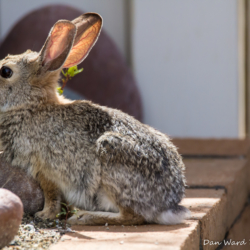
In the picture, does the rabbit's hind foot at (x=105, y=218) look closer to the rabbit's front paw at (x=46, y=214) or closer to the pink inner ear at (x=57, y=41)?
the rabbit's front paw at (x=46, y=214)

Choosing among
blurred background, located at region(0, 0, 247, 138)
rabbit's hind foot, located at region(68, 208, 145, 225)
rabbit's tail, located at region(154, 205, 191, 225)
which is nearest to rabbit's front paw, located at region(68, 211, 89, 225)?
rabbit's hind foot, located at region(68, 208, 145, 225)

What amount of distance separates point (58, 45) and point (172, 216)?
1336mm

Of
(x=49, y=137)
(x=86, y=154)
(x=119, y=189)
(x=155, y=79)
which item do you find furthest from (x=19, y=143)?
(x=155, y=79)

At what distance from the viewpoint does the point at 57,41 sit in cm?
318

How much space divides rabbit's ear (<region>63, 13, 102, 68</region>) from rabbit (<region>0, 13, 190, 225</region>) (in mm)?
166

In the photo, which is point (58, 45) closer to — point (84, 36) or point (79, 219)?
point (84, 36)

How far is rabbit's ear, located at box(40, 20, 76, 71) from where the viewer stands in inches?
123

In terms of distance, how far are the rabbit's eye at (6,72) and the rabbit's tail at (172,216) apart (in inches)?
53.9

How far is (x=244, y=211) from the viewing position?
4.84 meters

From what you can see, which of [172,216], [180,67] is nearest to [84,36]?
[172,216]

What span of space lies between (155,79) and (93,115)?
351 cm

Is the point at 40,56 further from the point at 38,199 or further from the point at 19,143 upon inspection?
the point at 38,199

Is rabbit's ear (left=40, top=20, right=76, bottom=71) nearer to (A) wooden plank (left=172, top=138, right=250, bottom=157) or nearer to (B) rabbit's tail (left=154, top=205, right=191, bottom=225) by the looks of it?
(B) rabbit's tail (left=154, top=205, right=191, bottom=225)

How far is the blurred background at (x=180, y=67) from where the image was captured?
20.9 ft
